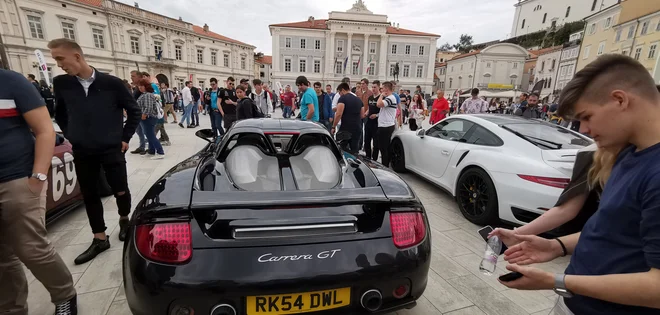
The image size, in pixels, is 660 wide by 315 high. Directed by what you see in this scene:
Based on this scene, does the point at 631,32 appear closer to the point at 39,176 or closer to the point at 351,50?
the point at 351,50

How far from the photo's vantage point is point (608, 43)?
115 feet

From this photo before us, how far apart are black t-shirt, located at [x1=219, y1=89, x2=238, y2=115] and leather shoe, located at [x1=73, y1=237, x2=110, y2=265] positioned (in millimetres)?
4895

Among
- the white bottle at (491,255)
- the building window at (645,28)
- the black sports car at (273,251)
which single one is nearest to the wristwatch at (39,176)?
the black sports car at (273,251)

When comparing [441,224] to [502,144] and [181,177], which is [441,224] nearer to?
[502,144]

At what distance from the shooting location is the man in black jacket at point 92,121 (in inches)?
93.4

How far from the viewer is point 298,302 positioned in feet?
4.52

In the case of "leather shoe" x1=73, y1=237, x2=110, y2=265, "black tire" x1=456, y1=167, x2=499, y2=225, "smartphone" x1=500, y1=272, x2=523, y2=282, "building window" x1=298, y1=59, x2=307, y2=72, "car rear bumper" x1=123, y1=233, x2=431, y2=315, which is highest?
"building window" x1=298, y1=59, x2=307, y2=72

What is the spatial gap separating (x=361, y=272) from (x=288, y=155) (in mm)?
1326

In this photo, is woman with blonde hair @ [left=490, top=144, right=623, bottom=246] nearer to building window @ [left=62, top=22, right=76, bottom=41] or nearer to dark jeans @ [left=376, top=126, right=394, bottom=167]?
dark jeans @ [left=376, top=126, right=394, bottom=167]

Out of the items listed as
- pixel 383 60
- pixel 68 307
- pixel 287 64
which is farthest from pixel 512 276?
pixel 383 60

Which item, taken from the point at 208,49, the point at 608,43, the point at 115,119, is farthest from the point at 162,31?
the point at 608,43

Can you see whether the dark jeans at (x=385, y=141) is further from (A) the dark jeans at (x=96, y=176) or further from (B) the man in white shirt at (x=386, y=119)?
(A) the dark jeans at (x=96, y=176)

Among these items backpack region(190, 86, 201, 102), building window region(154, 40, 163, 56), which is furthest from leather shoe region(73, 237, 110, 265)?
building window region(154, 40, 163, 56)

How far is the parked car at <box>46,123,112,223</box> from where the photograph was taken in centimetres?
286
